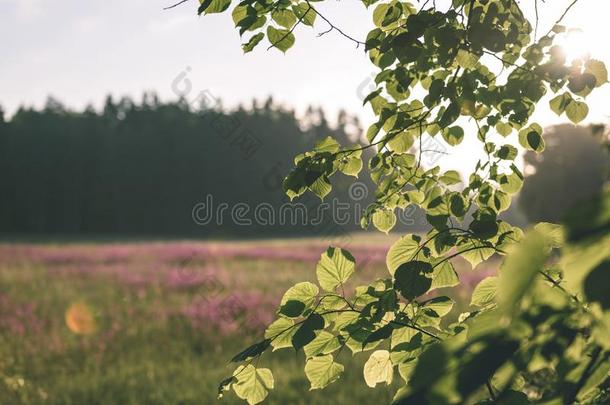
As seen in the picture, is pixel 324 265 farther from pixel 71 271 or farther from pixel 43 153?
pixel 43 153

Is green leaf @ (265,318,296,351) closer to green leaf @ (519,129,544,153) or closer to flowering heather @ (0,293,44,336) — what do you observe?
green leaf @ (519,129,544,153)

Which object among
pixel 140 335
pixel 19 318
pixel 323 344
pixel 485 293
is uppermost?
pixel 485 293

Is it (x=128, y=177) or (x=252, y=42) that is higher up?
(x=128, y=177)

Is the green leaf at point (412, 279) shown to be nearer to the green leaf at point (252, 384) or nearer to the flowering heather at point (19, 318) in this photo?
the green leaf at point (252, 384)

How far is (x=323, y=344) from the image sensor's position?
1.57 meters

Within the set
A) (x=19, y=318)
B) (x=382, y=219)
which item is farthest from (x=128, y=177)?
(x=382, y=219)

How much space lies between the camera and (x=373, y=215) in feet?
6.24

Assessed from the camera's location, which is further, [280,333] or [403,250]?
[403,250]

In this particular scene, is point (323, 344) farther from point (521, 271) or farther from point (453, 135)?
point (521, 271)

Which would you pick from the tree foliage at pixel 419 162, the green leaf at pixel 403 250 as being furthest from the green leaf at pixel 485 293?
the green leaf at pixel 403 250

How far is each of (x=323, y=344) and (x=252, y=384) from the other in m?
0.23

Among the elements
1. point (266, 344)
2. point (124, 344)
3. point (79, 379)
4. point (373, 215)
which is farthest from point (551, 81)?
point (124, 344)

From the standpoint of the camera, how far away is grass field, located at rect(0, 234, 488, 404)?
6.04 metres

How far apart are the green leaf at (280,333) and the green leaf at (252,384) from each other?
11cm
